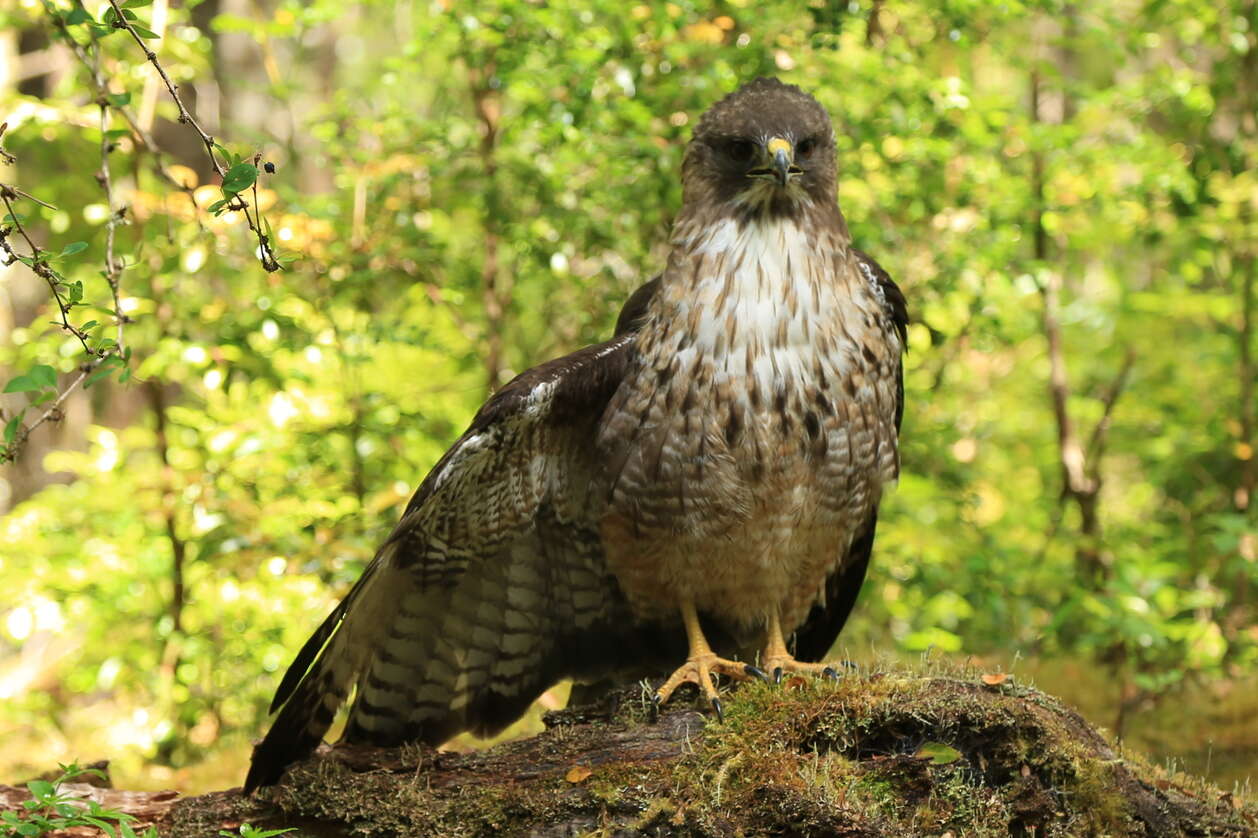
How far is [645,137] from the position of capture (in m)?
5.81

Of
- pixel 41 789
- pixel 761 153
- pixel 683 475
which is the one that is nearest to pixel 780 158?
pixel 761 153

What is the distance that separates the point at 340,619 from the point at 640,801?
1.17 meters

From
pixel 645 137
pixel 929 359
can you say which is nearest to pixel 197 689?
pixel 645 137

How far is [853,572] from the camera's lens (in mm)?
4855

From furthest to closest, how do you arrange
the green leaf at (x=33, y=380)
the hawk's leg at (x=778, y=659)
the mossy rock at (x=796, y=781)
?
the hawk's leg at (x=778, y=659), the mossy rock at (x=796, y=781), the green leaf at (x=33, y=380)

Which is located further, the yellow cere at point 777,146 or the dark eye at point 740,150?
the dark eye at point 740,150

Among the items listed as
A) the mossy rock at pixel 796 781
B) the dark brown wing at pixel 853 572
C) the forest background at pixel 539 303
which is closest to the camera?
the mossy rock at pixel 796 781

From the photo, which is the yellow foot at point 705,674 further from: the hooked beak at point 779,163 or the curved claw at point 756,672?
the hooked beak at point 779,163

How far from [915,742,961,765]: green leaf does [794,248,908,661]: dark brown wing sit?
1.09 metres

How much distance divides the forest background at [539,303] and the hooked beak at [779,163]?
4.55 ft

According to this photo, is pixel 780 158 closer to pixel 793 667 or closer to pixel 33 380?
pixel 793 667

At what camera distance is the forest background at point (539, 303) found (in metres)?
5.77

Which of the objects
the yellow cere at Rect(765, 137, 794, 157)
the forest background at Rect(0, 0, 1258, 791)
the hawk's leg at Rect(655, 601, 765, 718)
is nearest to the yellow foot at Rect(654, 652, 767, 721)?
the hawk's leg at Rect(655, 601, 765, 718)

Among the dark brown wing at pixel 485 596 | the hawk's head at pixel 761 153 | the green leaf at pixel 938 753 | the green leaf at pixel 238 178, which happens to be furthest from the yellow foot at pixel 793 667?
the green leaf at pixel 238 178
